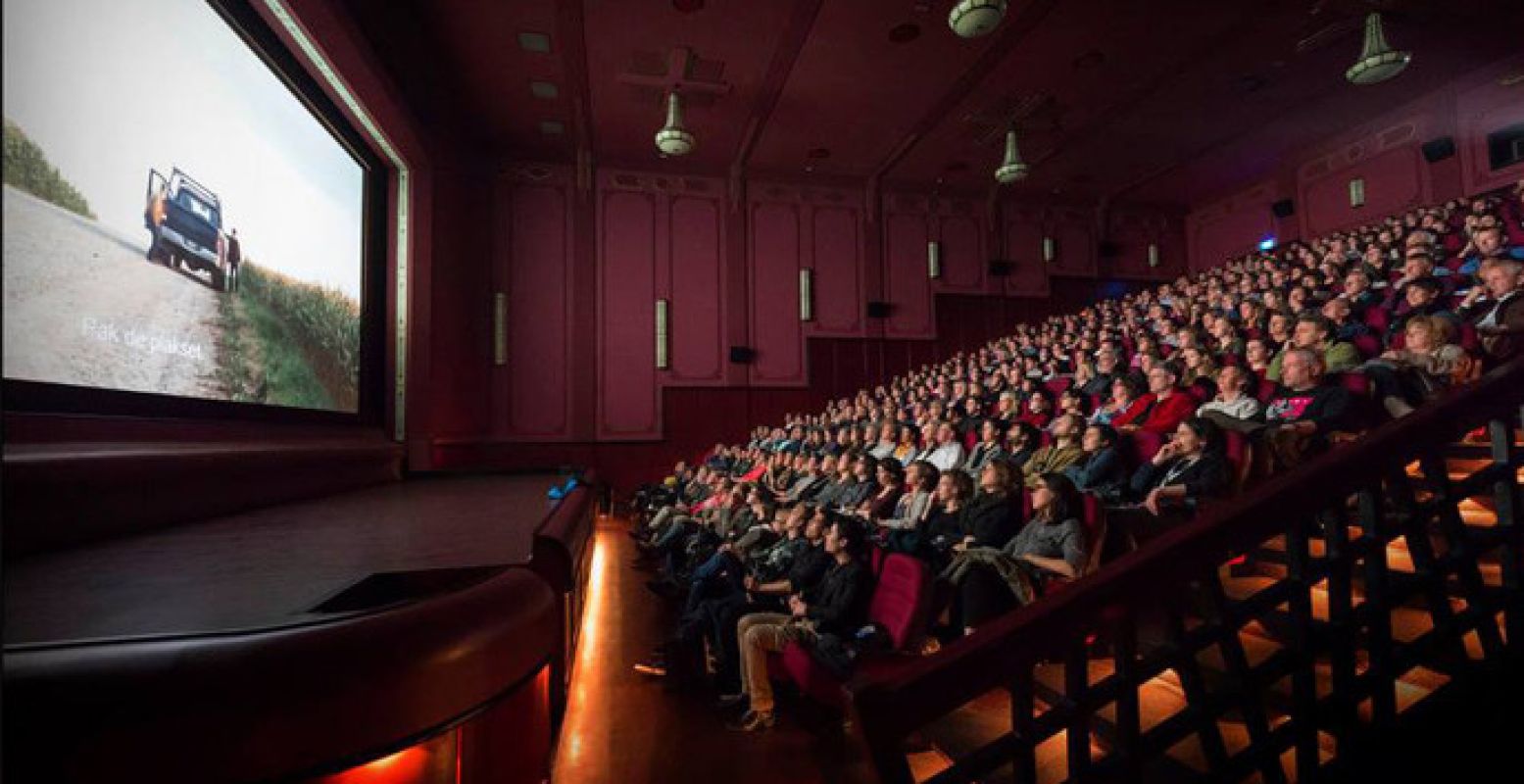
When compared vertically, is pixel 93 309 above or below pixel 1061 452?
above

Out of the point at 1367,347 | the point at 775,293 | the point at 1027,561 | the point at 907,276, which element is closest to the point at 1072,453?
the point at 1027,561

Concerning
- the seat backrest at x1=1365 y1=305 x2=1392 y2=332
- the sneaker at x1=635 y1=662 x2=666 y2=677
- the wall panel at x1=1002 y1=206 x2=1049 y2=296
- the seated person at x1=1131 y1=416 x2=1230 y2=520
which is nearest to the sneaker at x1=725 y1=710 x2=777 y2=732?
the sneaker at x1=635 y1=662 x2=666 y2=677

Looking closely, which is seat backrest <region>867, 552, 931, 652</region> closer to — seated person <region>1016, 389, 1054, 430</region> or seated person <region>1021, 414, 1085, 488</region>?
seated person <region>1021, 414, 1085, 488</region>

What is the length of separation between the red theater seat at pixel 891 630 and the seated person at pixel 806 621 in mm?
57

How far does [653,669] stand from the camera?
2.55m

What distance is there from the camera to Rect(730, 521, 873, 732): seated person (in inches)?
87.6

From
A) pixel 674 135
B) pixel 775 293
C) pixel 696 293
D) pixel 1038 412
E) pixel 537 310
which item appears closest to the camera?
pixel 1038 412

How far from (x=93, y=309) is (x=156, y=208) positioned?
17.5 inches

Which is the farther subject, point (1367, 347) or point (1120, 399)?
point (1120, 399)

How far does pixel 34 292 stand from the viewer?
69.8 inches

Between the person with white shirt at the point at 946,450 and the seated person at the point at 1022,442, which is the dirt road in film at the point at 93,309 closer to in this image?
the person with white shirt at the point at 946,450

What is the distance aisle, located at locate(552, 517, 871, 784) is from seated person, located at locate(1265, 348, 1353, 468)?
73.4 inches

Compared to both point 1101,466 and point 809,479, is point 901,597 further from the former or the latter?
point 809,479

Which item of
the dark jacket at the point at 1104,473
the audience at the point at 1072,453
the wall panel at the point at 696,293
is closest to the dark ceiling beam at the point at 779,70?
the wall panel at the point at 696,293
